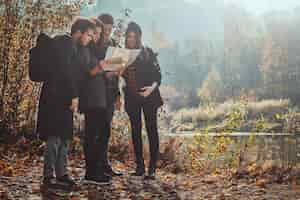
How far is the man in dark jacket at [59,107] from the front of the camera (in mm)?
5156

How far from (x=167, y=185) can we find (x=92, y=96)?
56.2 inches

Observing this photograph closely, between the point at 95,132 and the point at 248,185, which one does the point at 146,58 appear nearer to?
the point at 95,132

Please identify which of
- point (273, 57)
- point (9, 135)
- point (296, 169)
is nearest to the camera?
point (296, 169)

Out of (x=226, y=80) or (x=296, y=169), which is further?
(x=226, y=80)

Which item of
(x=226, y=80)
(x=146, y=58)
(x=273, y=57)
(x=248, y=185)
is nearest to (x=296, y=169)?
(x=248, y=185)

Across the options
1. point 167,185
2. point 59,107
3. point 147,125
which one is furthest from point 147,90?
point 59,107

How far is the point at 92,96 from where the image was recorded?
218 inches

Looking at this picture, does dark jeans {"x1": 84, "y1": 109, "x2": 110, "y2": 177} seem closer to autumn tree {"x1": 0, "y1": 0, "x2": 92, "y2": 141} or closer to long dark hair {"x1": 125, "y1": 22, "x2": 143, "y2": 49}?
long dark hair {"x1": 125, "y1": 22, "x2": 143, "y2": 49}

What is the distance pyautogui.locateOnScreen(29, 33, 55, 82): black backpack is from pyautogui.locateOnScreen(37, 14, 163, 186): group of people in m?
0.05

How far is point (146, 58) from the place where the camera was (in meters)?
6.18

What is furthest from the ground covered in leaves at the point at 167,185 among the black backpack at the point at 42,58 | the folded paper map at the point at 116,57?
the folded paper map at the point at 116,57

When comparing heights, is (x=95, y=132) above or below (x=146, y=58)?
below

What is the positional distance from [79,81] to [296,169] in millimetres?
3227

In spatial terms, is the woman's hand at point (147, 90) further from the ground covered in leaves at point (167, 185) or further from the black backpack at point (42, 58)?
the black backpack at point (42, 58)
